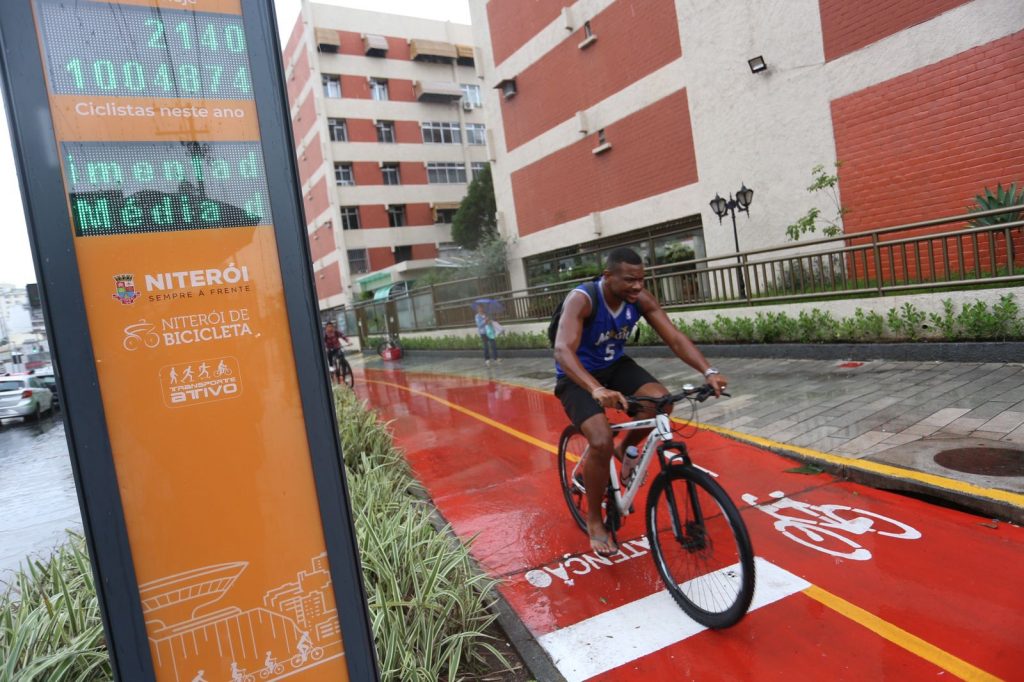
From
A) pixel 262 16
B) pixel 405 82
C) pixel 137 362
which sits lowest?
pixel 137 362

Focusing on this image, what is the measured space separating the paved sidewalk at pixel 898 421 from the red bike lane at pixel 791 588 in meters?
0.18

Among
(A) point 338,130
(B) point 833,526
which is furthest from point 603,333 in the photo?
(A) point 338,130

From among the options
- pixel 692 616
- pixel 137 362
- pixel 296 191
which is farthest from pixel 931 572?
pixel 137 362

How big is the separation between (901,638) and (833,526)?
1251 mm

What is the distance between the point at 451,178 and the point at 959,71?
34.5 m

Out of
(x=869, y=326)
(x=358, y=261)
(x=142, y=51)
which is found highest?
(x=358, y=261)

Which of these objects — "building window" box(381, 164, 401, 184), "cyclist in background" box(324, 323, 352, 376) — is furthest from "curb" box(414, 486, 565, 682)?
"building window" box(381, 164, 401, 184)

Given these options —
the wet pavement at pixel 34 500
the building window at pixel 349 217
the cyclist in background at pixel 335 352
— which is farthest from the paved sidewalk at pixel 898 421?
the building window at pixel 349 217

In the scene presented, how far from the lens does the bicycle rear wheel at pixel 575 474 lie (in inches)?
173

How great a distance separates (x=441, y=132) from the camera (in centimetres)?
4225

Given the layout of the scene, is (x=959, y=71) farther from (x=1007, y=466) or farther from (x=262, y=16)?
(x=262, y=16)

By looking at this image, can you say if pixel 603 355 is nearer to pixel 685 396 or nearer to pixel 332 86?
pixel 685 396

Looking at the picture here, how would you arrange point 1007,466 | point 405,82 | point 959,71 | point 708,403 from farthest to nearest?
1. point 405,82
2. point 959,71
3. point 708,403
4. point 1007,466

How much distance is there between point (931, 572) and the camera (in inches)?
133
